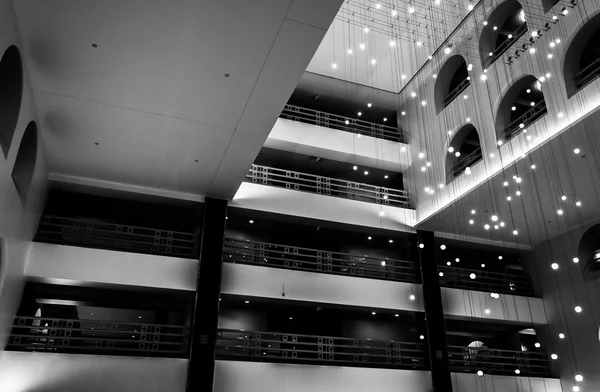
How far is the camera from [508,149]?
997cm

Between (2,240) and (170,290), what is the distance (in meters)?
3.48

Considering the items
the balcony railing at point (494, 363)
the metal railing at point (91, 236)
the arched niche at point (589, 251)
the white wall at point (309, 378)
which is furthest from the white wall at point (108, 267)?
the arched niche at point (589, 251)

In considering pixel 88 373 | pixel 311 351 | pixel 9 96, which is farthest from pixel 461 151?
pixel 9 96

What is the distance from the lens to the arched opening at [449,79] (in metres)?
12.4

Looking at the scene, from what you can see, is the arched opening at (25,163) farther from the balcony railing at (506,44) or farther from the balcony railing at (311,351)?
the balcony railing at (506,44)

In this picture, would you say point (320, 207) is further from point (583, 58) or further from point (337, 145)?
point (583, 58)

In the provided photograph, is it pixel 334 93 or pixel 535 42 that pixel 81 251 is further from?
pixel 535 42

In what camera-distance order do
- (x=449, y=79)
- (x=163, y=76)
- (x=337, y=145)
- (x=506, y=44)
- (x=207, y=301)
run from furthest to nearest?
1. (x=337, y=145)
2. (x=449, y=79)
3. (x=506, y=44)
4. (x=207, y=301)
5. (x=163, y=76)

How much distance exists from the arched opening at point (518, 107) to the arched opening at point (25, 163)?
880 centimetres

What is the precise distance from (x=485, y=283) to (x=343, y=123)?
5.99 meters

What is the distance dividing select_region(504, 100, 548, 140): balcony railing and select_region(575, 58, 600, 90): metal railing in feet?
2.46

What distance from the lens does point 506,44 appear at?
10.6 meters

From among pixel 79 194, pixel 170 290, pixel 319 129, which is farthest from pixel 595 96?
pixel 79 194

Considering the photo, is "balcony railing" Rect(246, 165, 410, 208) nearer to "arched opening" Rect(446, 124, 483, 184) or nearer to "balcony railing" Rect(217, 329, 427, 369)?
"arched opening" Rect(446, 124, 483, 184)
